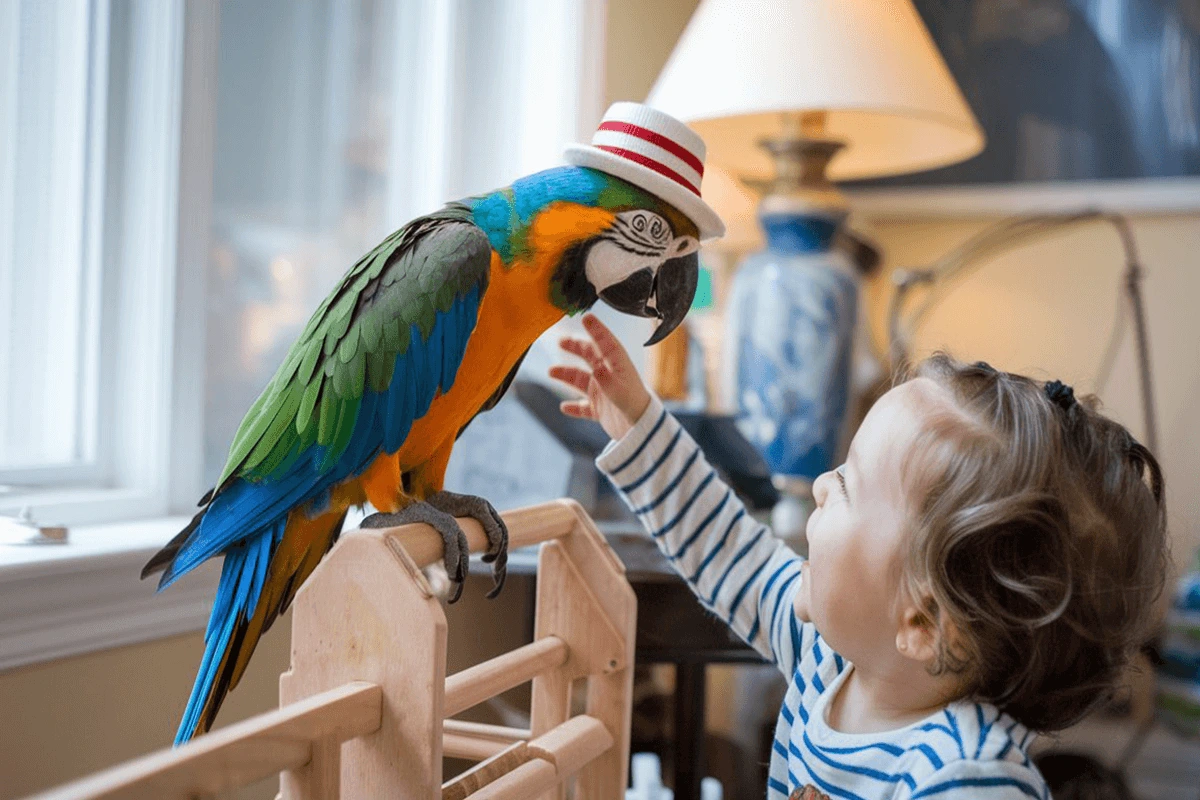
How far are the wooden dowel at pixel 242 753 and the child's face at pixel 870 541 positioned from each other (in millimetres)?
293

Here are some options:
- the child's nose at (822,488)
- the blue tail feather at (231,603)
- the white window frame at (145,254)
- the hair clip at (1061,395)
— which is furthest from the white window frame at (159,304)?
the hair clip at (1061,395)

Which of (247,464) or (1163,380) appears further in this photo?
(1163,380)

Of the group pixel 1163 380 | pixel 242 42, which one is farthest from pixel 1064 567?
pixel 1163 380

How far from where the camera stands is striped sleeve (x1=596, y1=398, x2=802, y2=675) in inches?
31.5

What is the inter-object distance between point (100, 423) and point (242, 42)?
1.45 ft

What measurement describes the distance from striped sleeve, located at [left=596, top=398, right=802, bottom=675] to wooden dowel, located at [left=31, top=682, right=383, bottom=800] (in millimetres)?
347

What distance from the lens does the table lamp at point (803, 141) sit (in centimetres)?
124

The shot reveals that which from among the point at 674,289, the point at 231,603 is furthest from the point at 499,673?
the point at 674,289

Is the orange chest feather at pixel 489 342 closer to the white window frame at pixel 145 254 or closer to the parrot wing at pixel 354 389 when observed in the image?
the parrot wing at pixel 354 389

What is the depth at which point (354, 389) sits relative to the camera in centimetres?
58

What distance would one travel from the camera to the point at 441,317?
0.58 m

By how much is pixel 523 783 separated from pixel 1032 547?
32cm

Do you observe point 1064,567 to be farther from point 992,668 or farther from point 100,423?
point 100,423

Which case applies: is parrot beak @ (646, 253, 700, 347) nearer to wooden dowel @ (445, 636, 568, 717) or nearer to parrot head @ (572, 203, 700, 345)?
parrot head @ (572, 203, 700, 345)
